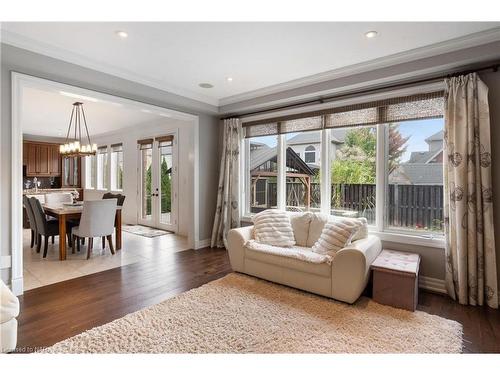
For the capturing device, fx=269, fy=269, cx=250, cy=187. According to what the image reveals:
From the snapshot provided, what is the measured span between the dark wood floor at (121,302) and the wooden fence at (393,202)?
860mm

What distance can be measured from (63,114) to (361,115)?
588cm

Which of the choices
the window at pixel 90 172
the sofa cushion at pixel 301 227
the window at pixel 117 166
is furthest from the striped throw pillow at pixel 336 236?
the window at pixel 90 172

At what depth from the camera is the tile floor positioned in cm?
340

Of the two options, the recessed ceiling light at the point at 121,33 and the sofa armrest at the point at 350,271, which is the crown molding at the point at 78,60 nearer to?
the recessed ceiling light at the point at 121,33

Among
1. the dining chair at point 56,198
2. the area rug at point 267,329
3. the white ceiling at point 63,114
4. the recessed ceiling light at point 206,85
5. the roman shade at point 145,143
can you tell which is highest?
the white ceiling at point 63,114

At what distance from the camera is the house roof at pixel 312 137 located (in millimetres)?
3820

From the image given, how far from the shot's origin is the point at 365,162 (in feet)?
11.9

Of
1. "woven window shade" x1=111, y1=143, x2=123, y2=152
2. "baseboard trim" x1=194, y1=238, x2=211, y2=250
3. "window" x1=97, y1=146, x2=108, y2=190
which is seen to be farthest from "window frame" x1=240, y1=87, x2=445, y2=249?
"window" x1=97, y1=146, x2=108, y2=190

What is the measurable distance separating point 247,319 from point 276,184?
2.55 m

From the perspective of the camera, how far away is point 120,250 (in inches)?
182

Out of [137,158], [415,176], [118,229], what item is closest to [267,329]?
[415,176]

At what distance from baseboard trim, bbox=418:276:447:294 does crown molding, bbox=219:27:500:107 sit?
7.97 ft

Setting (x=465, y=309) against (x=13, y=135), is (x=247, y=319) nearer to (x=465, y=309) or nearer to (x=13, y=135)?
(x=465, y=309)
